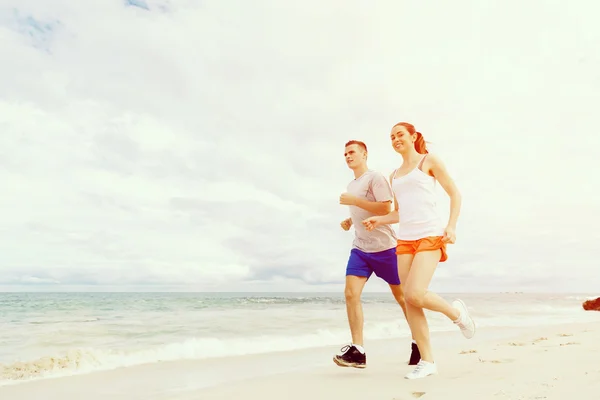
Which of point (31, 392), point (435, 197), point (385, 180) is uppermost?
point (385, 180)

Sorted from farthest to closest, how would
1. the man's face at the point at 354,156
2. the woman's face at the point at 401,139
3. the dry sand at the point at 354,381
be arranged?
1. the man's face at the point at 354,156
2. the woman's face at the point at 401,139
3. the dry sand at the point at 354,381

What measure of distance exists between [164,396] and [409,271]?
2290mm

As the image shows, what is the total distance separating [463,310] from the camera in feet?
12.7

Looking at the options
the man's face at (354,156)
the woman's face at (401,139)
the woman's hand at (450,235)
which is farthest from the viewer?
the man's face at (354,156)

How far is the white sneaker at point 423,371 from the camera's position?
12.0ft

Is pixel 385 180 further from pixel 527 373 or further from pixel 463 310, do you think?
pixel 527 373

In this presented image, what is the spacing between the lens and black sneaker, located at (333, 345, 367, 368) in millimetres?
4184

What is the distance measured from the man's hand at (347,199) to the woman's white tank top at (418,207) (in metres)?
0.49

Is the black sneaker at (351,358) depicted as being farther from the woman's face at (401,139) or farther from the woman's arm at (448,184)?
the woman's face at (401,139)

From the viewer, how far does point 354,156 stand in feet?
15.1

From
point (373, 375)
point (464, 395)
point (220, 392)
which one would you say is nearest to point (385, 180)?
point (373, 375)

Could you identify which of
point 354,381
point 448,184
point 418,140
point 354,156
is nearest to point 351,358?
point 354,381

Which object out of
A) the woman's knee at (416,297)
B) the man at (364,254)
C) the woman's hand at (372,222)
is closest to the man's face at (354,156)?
the man at (364,254)

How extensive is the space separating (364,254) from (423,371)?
1.12m
